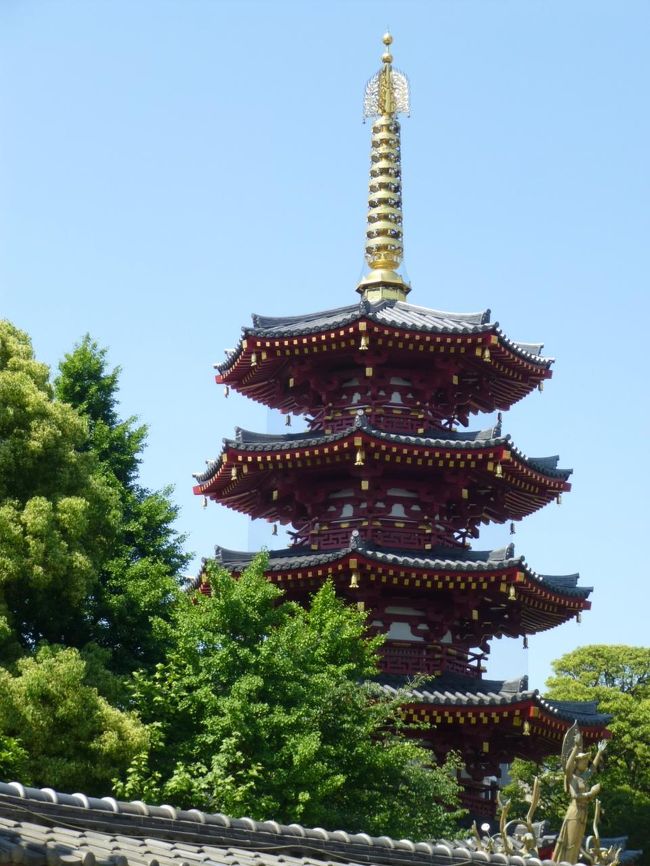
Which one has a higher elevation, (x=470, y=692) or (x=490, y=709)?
(x=470, y=692)

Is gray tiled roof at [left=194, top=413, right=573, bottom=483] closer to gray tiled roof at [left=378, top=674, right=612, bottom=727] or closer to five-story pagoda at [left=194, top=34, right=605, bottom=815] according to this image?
five-story pagoda at [left=194, top=34, right=605, bottom=815]

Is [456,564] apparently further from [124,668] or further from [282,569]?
[124,668]

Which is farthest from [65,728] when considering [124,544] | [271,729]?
[124,544]

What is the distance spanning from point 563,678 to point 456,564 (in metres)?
28.6

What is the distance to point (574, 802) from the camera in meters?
19.5

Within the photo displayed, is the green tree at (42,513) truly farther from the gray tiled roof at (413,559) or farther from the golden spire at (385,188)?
the golden spire at (385,188)

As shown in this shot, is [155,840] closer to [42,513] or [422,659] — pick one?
[42,513]

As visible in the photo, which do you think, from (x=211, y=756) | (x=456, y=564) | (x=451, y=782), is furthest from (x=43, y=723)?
(x=456, y=564)

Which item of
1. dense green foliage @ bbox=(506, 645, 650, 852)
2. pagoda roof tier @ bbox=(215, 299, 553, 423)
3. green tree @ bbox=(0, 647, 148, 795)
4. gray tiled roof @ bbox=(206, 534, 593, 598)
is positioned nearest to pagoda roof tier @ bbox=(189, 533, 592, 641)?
gray tiled roof @ bbox=(206, 534, 593, 598)

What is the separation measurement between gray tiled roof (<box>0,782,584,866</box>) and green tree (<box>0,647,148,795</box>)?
10193mm

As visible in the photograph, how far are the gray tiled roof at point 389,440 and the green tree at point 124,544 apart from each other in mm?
1855

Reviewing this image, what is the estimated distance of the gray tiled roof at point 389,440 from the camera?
28.9 m

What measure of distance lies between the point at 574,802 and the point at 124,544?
13.9 meters

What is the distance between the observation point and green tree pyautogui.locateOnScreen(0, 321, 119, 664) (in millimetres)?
24141
